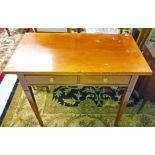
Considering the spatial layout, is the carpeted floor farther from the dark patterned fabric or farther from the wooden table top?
the wooden table top

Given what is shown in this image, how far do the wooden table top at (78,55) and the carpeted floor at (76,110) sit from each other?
26.5 inches

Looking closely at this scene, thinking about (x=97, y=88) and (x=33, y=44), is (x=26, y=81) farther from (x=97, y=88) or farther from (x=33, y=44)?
(x=97, y=88)

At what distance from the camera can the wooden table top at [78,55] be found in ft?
3.48

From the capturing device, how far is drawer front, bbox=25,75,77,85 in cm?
112

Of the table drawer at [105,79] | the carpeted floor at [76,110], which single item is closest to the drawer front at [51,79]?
the table drawer at [105,79]

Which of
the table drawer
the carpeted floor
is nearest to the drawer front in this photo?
the table drawer

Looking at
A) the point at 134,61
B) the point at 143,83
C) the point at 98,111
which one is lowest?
the point at 98,111

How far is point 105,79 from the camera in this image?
3.68 feet

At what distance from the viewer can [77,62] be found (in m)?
1.12

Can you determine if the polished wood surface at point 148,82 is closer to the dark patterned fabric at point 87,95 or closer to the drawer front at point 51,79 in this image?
the dark patterned fabric at point 87,95

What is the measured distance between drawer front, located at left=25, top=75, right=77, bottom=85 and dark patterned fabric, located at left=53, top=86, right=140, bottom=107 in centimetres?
62

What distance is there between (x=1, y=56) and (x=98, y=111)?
151cm

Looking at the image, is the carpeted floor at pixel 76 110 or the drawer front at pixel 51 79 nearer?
the drawer front at pixel 51 79
